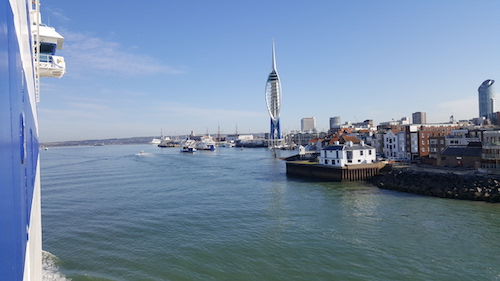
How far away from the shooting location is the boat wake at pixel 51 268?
7720 mm

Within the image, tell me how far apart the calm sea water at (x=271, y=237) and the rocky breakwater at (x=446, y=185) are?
2.71ft

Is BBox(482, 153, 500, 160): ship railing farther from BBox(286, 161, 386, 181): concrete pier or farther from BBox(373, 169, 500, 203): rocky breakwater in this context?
BBox(286, 161, 386, 181): concrete pier

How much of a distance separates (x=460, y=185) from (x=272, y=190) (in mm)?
9945

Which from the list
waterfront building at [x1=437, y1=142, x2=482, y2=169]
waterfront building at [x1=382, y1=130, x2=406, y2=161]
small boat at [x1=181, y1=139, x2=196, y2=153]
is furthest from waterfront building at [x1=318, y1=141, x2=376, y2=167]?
small boat at [x1=181, y1=139, x2=196, y2=153]

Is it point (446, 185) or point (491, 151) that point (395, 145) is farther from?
point (446, 185)

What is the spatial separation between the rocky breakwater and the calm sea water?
0.83m

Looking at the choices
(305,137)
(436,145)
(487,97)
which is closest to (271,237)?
(436,145)

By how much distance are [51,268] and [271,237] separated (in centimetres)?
627

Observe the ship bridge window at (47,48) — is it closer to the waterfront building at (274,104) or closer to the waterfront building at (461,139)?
the waterfront building at (461,139)

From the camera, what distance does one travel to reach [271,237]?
33.7ft

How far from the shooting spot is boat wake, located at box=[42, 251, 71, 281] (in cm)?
772

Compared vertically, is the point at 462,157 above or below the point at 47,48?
below

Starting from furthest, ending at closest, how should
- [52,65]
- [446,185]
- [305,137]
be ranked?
[305,137]
[446,185]
[52,65]

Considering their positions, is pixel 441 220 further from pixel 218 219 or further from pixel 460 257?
pixel 218 219
